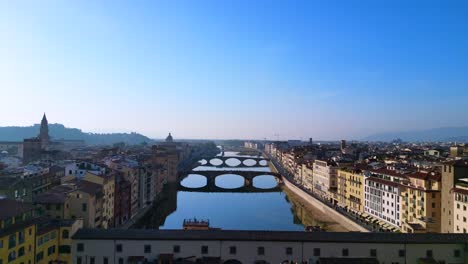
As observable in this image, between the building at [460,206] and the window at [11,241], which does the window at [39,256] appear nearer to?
the window at [11,241]

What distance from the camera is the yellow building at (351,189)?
3903 centimetres

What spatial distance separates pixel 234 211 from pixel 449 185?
24905 mm

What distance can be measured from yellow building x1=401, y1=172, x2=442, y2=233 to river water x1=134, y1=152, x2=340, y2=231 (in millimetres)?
8582

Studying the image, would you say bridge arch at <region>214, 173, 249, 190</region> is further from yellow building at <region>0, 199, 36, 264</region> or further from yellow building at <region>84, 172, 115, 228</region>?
yellow building at <region>0, 199, 36, 264</region>

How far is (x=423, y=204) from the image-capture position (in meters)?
27.9

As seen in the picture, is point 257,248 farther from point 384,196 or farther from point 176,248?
point 384,196

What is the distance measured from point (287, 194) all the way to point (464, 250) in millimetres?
40542

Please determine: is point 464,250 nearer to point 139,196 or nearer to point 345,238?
point 345,238

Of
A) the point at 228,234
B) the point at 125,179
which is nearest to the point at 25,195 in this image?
the point at 125,179

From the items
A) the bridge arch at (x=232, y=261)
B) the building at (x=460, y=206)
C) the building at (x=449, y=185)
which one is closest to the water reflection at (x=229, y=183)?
the building at (x=449, y=185)

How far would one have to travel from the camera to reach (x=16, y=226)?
1670 centimetres

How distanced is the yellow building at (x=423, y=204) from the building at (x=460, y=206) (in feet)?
8.13

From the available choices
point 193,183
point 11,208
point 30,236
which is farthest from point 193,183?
point 11,208

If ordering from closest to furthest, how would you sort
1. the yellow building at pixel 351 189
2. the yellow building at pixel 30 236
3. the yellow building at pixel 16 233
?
the yellow building at pixel 16 233 → the yellow building at pixel 30 236 → the yellow building at pixel 351 189
